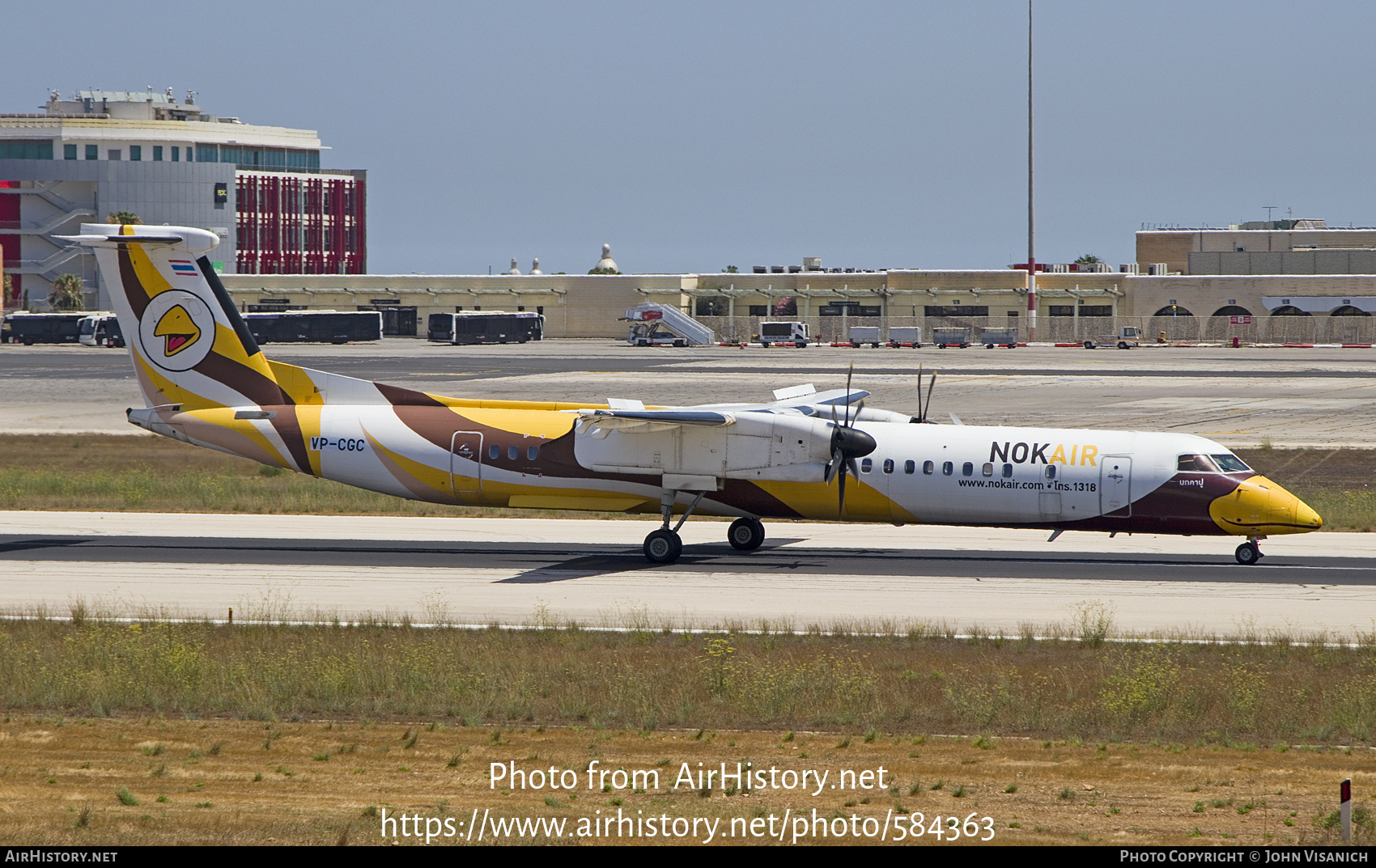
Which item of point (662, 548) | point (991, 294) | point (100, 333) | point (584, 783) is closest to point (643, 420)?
point (662, 548)

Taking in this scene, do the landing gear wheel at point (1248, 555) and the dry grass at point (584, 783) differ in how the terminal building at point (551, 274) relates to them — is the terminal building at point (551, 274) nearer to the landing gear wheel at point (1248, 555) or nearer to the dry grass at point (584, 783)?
the landing gear wheel at point (1248, 555)

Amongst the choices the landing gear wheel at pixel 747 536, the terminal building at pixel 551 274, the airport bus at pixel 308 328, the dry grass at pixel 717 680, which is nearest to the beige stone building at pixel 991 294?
the terminal building at pixel 551 274

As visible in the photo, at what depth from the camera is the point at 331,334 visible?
12294cm

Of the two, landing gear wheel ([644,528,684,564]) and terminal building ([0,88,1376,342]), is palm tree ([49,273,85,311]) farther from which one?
landing gear wheel ([644,528,684,564])

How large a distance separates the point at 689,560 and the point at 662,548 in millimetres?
911

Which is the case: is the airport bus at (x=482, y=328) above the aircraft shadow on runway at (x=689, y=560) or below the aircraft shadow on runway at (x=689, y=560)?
above

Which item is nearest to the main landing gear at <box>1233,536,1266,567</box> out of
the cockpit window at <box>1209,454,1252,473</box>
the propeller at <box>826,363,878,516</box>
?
the cockpit window at <box>1209,454,1252,473</box>

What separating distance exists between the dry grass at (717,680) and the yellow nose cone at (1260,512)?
18.5 ft

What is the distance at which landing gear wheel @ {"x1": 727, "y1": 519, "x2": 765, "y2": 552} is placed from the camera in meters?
30.9

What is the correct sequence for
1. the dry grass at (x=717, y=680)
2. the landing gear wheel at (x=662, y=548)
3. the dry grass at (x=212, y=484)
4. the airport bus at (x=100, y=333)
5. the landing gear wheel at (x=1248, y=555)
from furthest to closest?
the airport bus at (x=100, y=333), the dry grass at (x=212, y=484), the landing gear wheel at (x=662, y=548), the landing gear wheel at (x=1248, y=555), the dry grass at (x=717, y=680)

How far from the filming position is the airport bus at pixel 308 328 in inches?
4724

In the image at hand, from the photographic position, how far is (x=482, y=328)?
125 m

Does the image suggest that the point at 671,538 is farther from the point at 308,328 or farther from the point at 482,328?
the point at 308,328

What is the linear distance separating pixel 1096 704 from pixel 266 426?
63.2 ft
